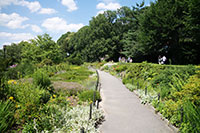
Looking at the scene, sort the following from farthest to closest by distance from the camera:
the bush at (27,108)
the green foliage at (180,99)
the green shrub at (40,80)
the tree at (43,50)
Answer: the tree at (43,50) < the green shrub at (40,80) < the green foliage at (180,99) < the bush at (27,108)

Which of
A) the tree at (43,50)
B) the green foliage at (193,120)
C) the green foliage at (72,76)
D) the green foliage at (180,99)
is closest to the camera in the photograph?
the green foliage at (193,120)

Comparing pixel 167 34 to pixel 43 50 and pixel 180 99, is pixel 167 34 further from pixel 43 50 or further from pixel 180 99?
pixel 43 50

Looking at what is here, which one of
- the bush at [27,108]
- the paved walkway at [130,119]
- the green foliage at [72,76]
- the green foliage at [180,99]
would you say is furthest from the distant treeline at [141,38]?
the bush at [27,108]

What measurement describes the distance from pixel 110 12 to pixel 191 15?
100ft

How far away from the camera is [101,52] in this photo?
39.3 meters

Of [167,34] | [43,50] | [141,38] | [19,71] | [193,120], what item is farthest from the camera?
[43,50]

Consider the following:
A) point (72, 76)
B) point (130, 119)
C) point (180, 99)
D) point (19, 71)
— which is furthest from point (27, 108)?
point (19, 71)

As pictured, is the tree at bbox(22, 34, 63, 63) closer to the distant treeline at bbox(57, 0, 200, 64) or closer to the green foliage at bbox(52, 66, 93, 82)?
the green foliage at bbox(52, 66, 93, 82)

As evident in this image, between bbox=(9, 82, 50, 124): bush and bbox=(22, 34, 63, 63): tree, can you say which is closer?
bbox=(9, 82, 50, 124): bush

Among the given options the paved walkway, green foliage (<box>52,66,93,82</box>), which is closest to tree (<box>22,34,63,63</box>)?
green foliage (<box>52,66,93,82</box>)

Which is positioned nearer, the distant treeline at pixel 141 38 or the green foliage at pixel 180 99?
the green foliage at pixel 180 99

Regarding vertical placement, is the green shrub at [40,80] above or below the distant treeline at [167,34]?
below

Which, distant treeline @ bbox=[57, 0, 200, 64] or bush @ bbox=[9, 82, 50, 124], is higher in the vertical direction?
distant treeline @ bbox=[57, 0, 200, 64]

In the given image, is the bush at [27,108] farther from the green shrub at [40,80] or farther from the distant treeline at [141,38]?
the distant treeline at [141,38]
